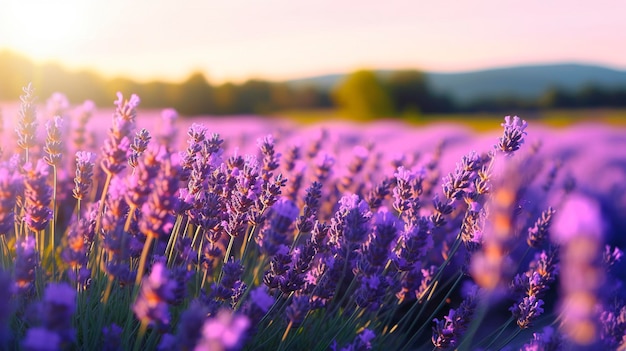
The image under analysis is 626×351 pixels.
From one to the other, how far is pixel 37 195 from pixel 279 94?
53332 millimetres

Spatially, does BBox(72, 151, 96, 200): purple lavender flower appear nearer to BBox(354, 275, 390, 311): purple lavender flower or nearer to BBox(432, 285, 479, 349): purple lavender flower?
BBox(354, 275, 390, 311): purple lavender flower

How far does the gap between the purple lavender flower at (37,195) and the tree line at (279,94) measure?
2114 centimetres

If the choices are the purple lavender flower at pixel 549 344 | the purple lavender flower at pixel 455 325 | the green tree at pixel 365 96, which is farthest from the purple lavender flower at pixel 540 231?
the green tree at pixel 365 96

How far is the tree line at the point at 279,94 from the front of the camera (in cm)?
3150

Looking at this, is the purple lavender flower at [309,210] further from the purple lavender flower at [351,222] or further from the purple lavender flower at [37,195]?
the purple lavender flower at [37,195]

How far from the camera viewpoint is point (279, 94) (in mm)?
54469

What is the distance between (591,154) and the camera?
4898 mm

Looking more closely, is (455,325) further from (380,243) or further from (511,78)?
(511,78)

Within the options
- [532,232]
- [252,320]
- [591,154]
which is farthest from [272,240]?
[591,154]

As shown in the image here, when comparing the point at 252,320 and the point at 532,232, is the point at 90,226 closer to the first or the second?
the point at 252,320

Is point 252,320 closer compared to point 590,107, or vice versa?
point 252,320

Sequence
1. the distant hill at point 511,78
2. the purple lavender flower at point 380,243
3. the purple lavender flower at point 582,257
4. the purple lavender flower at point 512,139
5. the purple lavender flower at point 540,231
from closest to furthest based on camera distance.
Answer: the purple lavender flower at point 582,257 → the purple lavender flower at point 380,243 → the purple lavender flower at point 512,139 → the purple lavender flower at point 540,231 → the distant hill at point 511,78

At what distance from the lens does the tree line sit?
3150 cm

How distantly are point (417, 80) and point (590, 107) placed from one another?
13941 mm
